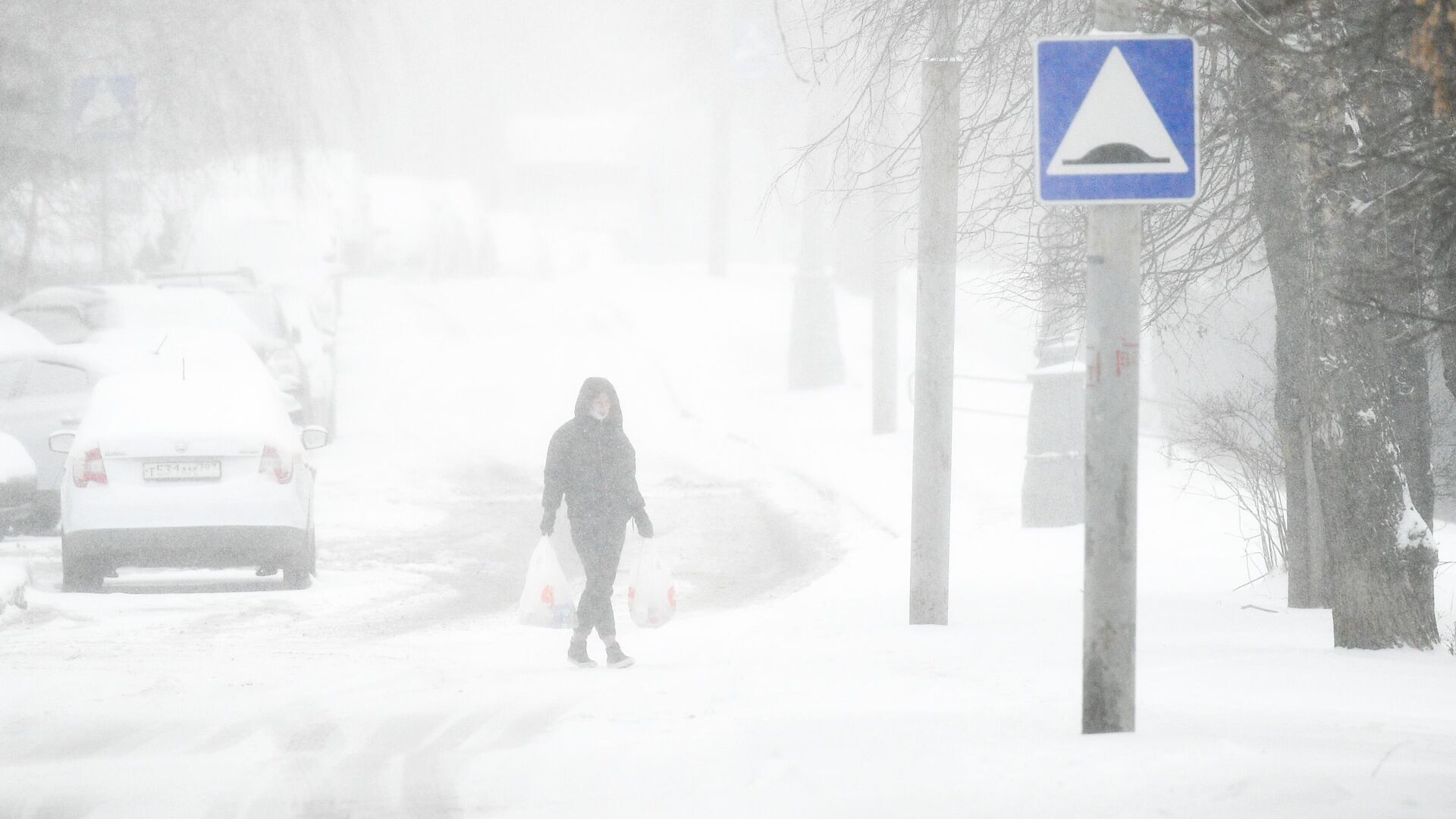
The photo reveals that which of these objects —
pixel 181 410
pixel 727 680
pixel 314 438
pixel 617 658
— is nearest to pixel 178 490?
pixel 181 410

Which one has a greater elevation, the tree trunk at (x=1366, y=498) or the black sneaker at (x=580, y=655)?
the tree trunk at (x=1366, y=498)

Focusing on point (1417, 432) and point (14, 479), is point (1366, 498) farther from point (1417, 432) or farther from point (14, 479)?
point (14, 479)

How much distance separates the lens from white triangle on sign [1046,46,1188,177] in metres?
5.23

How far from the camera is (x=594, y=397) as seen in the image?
8742 mm

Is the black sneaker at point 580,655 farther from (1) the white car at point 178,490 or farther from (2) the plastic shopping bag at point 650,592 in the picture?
(1) the white car at point 178,490

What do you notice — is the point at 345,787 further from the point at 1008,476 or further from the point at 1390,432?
the point at 1008,476

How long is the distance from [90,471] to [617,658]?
14.6 feet

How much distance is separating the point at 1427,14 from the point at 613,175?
70174mm

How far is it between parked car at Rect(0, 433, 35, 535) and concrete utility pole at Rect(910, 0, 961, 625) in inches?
303

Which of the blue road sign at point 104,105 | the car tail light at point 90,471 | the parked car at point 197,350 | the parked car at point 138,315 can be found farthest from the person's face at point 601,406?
the blue road sign at point 104,105

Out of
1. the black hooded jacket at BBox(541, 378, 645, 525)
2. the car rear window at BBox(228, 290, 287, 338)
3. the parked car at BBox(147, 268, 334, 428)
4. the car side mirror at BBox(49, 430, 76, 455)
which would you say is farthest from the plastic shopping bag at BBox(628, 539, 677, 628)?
the car rear window at BBox(228, 290, 287, 338)

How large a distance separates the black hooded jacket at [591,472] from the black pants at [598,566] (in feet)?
0.15

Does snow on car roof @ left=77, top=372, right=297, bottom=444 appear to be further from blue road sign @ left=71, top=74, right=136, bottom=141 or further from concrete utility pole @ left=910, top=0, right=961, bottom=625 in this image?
blue road sign @ left=71, top=74, right=136, bottom=141

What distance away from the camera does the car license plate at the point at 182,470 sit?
439 inches
